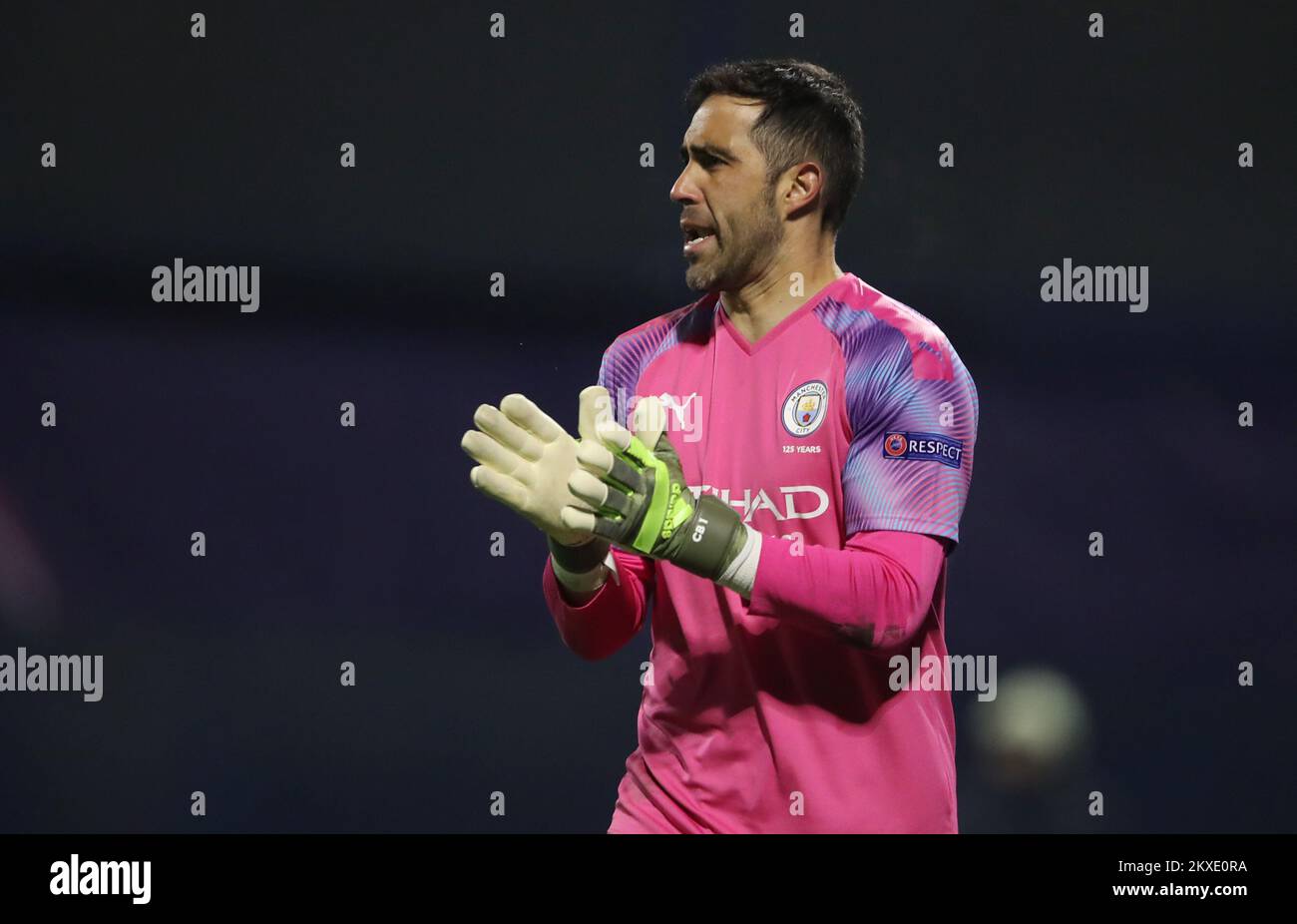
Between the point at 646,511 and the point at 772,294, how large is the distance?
0.59 meters

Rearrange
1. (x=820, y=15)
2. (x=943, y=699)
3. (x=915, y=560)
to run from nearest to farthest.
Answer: (x=915, y=560)
(x=943, y=699)
(x=820, y=15)

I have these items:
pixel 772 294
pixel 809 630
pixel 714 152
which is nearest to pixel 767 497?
pixel 809 630

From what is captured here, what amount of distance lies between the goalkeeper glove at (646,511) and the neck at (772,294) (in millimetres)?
450

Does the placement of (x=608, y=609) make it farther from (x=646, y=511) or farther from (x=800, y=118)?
(x=800, y=118)

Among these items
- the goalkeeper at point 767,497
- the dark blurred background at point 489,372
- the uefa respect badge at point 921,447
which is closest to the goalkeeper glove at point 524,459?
the goalkeeper at point 767,497

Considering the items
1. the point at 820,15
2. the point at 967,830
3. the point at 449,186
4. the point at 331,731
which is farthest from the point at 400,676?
the point at 820,15

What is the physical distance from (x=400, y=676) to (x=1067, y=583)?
1.95m

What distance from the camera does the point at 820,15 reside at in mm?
4332

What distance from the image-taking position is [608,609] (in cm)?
251

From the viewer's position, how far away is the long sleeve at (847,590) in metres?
2.18

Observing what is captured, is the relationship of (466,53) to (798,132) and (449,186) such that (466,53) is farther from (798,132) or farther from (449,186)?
(798,132)

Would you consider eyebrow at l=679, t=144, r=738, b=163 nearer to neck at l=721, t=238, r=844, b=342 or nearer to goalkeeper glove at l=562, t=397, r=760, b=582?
neck at l=721, t=238, r=844, b=342

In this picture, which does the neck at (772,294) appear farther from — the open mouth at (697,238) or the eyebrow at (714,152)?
the eyebrow at (714,152)

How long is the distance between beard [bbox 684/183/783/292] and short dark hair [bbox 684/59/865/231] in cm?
8
